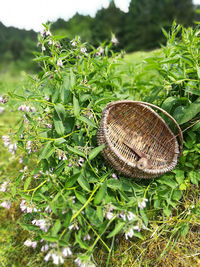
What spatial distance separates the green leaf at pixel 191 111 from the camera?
4.52ft

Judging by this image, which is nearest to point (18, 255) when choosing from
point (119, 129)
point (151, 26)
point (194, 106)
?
point (119, 129)

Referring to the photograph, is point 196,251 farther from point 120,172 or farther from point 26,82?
point 26,82

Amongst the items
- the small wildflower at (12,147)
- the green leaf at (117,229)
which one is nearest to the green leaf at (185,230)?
the green leaf at (117,229)

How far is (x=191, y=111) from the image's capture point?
1.39 meters

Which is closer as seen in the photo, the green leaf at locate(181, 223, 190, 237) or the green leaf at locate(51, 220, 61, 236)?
the green leaf at locate(51, 220, 61, 236)

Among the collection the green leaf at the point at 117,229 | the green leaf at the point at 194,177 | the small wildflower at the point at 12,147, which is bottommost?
the green leaf at the point at 117,229

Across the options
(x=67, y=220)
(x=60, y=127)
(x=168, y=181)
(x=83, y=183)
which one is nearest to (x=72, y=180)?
(x=83, y=183)

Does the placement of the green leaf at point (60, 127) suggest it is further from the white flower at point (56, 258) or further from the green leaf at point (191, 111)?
the green leaf at point (191, 111)

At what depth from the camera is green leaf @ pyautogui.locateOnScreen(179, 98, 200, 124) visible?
1.38 metres

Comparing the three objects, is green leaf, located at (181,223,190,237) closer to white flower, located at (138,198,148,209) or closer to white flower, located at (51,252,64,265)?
white flower, located at (138,198,148,209)

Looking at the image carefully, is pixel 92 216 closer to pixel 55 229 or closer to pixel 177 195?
pixel 55 229

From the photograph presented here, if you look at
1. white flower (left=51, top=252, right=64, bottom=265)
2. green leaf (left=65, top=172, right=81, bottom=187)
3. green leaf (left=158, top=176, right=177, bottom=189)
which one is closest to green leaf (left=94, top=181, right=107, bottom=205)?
green leaf (left=65, top=172, right=81, bottom=187)

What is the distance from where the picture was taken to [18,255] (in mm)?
1472

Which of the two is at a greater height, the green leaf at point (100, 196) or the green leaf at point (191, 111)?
the green leaf at point (191, 111)
